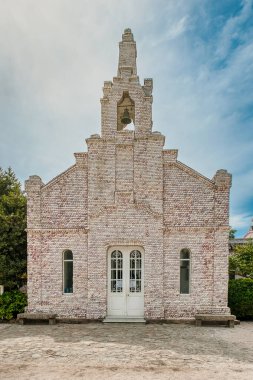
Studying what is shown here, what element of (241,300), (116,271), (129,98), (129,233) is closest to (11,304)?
(116,271)

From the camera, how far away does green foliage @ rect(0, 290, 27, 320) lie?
12.9 metres

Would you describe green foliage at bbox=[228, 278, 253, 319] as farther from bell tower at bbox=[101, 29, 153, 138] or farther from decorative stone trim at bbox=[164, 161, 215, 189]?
bell tower at bbox=[101, 29, 153, 138]

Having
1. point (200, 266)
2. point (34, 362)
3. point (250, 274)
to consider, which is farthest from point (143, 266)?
point (250, 274)

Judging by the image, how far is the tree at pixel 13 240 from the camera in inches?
564

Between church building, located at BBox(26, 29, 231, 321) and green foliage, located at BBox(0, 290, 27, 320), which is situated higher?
church building, located at BBox(26, 29, 231, 321)

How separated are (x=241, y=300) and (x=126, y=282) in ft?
16.3

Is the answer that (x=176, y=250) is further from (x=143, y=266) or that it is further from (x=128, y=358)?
(x=128, y=358)

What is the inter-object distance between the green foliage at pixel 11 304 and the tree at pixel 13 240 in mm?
1133

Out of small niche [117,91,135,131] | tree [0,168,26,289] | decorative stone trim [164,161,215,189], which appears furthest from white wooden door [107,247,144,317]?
small niche [117,91,135,131]

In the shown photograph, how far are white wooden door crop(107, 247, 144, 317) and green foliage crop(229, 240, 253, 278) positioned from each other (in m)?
8.04

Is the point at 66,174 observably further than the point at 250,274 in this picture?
No

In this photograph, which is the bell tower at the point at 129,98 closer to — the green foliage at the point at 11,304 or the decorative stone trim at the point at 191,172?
the decorative stone trim at the point at 191,172

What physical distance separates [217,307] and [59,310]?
20.5 ft

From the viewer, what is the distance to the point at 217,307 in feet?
40.6
